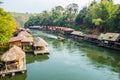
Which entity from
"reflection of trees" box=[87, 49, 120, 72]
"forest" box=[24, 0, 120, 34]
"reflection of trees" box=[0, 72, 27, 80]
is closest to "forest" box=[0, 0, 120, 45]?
"forest" box=[24, 0, 120, 34]

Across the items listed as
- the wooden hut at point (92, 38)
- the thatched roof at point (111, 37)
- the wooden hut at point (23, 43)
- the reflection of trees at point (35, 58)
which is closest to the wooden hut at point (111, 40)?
the thatched roof at point (111, 37)

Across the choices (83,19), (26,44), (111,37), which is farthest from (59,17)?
(26,44)

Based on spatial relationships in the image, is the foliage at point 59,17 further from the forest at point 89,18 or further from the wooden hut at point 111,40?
the wooden hut at point 111,40

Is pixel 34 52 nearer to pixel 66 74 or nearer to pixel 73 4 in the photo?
pixel 66 74

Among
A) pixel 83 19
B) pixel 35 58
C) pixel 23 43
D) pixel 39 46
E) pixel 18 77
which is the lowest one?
pixel 18 77

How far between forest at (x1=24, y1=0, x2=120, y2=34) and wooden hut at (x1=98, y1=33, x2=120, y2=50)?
26.1 feet

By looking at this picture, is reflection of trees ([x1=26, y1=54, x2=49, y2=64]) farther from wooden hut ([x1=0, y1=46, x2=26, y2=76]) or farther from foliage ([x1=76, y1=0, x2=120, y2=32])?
foliage ([x1=76, y1=0, x2=120, y2=32])

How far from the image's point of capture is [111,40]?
1847 inches

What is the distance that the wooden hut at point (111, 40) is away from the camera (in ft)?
151

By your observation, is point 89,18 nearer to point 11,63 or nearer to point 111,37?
point 111,37

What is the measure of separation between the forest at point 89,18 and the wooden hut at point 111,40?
7946 millimetres

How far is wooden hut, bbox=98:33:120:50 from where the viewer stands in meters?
46.0

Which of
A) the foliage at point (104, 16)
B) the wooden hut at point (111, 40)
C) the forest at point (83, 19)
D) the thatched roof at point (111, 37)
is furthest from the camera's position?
the foliage at point (104, 16)

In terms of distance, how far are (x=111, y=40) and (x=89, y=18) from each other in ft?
108
